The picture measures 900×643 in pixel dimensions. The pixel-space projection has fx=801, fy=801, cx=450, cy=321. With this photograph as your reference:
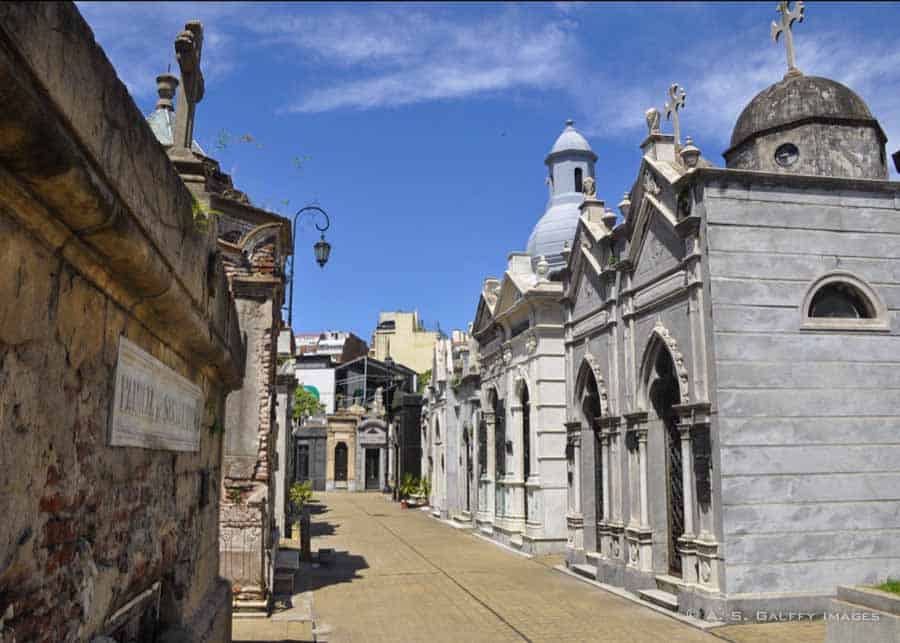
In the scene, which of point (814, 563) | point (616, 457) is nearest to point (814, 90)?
point (616, 457)

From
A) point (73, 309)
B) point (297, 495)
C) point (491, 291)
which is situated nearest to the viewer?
point (73, 309)

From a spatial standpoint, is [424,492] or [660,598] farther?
[424,492]

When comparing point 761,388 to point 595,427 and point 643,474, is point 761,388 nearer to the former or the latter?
point 643,474

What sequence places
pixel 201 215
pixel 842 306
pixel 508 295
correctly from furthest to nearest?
1. pixel 508 295
2. pixel 842 306
3. pixel 201 215

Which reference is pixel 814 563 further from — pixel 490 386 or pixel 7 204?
pixel 490 386

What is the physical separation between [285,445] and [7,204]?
17.6 m

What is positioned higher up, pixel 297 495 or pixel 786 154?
pixel 786 154

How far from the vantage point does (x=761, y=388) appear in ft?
34.2

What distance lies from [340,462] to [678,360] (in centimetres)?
4008

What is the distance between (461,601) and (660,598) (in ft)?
10.2

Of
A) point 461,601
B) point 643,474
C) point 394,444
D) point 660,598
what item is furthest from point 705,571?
point 394,444

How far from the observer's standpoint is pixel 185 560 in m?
5.05

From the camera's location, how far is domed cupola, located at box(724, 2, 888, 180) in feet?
43.9

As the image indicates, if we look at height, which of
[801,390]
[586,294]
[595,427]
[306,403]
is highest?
[306,403]
